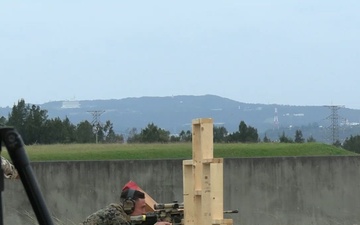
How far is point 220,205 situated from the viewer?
25.2ft

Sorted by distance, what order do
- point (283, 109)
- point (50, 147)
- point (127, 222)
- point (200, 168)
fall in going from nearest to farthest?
1. point (127, 222)
2. point (200, 168)
3. point (50, 147)
4. point (283, 109)

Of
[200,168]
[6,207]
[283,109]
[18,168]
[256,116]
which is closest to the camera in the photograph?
[18,168]

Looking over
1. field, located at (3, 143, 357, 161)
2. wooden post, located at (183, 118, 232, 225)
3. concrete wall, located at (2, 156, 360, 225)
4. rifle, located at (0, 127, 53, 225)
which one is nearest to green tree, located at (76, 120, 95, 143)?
field, located at (3, 143, 357, 161)

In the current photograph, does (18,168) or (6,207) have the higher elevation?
(18,168)

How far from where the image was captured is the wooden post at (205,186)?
754 centimetres

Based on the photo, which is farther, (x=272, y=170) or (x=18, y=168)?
(x=272, y=170)

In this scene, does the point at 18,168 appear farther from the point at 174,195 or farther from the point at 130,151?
the point at 130,151

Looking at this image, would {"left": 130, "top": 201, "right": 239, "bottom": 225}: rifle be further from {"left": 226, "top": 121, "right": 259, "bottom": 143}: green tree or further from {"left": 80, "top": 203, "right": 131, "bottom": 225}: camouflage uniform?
{"left": 226, "top": 121, "right": 259, "bottom": 143}: green tree

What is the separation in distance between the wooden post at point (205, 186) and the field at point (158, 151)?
45.8 feet

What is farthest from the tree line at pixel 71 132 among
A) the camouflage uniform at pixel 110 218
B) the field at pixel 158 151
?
the camouflage uniform at pixel 110 218

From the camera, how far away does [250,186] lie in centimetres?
1677

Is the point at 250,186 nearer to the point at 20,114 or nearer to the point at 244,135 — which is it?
the point at 20,114

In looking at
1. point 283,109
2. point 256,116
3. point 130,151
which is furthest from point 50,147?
point 283,109

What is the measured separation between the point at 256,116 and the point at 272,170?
455ft
